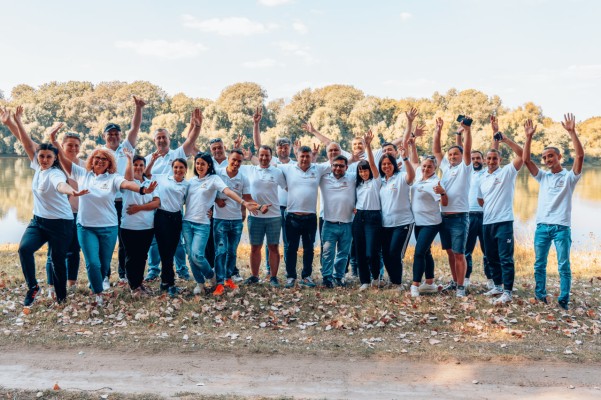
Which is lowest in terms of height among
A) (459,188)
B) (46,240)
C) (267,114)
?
(46,240)

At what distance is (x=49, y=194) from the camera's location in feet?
23.9

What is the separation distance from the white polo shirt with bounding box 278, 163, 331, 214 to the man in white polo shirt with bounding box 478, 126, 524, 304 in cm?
290

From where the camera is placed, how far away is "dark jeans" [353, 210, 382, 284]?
8.70m

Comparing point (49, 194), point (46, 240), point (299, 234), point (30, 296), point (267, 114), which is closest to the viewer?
point (49, 194)

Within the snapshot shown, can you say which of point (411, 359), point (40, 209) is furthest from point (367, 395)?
point (40, 209)

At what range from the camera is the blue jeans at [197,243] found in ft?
26.6

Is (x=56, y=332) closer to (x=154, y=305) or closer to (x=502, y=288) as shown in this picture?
(x=154, y=305)

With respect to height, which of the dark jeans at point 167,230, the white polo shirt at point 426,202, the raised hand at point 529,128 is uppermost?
the raised hand at point 529,128

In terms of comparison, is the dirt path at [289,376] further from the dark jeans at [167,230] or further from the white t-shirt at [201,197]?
the white t-shirt at [201,197]

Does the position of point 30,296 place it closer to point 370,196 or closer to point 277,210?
point 277,210

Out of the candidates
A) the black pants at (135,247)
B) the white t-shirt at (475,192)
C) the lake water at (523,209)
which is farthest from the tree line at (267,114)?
the black pants at (135,247)

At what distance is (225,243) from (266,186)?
1.26 metres

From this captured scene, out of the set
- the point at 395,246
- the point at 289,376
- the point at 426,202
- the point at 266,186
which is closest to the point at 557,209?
the point at 426,202

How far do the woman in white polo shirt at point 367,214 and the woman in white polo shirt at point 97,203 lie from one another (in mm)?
3599
